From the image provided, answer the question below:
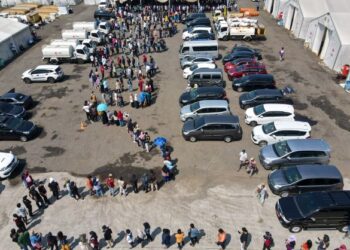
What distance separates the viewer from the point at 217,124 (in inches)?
848

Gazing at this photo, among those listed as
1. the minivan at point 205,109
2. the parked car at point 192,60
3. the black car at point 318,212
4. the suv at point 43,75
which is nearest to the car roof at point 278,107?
the minivan at point 205,109

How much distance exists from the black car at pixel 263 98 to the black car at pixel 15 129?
1569 centimetres

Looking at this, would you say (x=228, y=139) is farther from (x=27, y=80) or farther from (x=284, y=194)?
(x=27, y=80)

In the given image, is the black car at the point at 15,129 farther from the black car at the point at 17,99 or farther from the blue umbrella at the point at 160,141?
the blue umbrella at the point at 160,141

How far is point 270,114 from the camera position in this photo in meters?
22.9

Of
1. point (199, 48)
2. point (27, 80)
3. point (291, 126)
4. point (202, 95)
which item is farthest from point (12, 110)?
point (291, 126)

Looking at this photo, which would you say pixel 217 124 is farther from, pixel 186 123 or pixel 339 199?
pixel 339 199

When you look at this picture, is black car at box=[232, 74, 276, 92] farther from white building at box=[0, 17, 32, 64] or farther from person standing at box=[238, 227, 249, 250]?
white building at box=[0, 17, 32, 64]

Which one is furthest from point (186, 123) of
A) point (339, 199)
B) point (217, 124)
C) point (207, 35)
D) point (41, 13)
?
point (41, 13)

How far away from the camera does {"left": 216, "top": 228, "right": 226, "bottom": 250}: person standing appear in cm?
1467

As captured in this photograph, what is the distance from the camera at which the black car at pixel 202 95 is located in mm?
25531

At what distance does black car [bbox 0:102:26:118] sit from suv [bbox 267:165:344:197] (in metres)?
18.8

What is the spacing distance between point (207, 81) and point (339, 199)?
50.4ft

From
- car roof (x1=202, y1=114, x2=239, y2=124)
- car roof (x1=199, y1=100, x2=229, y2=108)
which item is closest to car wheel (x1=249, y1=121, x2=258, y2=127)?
car roof (x1=202, y1=114, x2=239, y2=124)
